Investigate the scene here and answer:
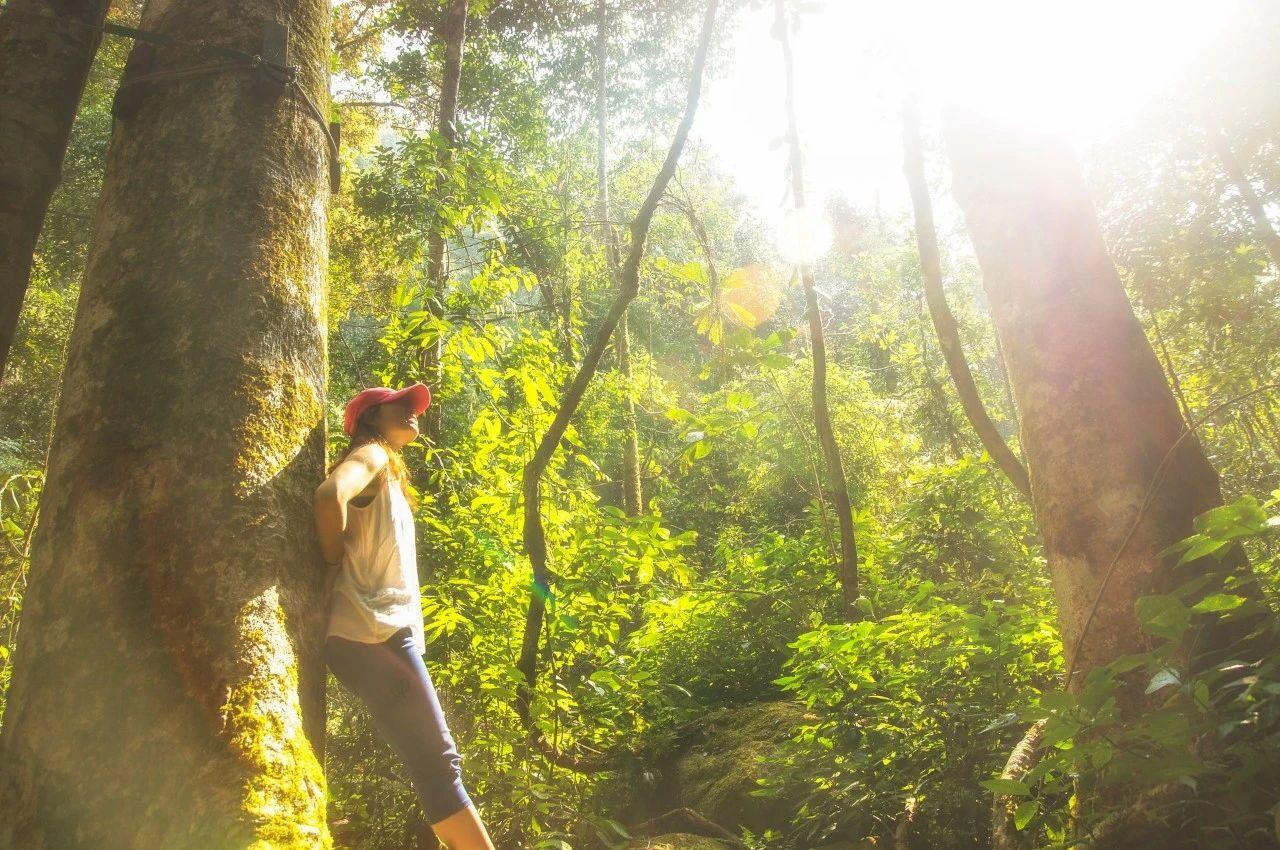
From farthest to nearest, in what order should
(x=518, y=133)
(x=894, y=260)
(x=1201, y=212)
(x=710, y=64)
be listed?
(x=894, y=260) → (x=710, y=64) → (x=518, y=133) → (x=1201, y=212)

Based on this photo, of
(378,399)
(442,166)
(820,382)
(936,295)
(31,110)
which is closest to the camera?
(31,110)

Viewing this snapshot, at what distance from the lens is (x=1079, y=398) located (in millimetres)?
2551

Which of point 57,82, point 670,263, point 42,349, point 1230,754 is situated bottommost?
point 1230,754

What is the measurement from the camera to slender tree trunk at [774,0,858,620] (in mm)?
5648

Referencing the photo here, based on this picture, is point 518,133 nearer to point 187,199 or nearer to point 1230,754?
point 187,199

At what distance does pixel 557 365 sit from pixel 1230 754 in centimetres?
456

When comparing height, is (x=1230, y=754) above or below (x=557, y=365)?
below

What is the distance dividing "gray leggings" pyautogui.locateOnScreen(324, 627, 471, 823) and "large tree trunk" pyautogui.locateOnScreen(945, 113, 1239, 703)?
208cm

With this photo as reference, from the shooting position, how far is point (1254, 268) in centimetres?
1029

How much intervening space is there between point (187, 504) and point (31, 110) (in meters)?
1.10

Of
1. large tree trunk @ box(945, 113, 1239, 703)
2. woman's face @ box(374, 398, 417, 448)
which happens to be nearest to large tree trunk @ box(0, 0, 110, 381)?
woman's face @ box(374, 398, 417, 448)

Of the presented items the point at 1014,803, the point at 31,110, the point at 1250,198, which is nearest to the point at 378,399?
the point at 31,110

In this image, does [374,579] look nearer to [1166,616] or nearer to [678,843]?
[1166,616]

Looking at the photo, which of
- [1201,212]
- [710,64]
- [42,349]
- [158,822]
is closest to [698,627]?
[158,822]
